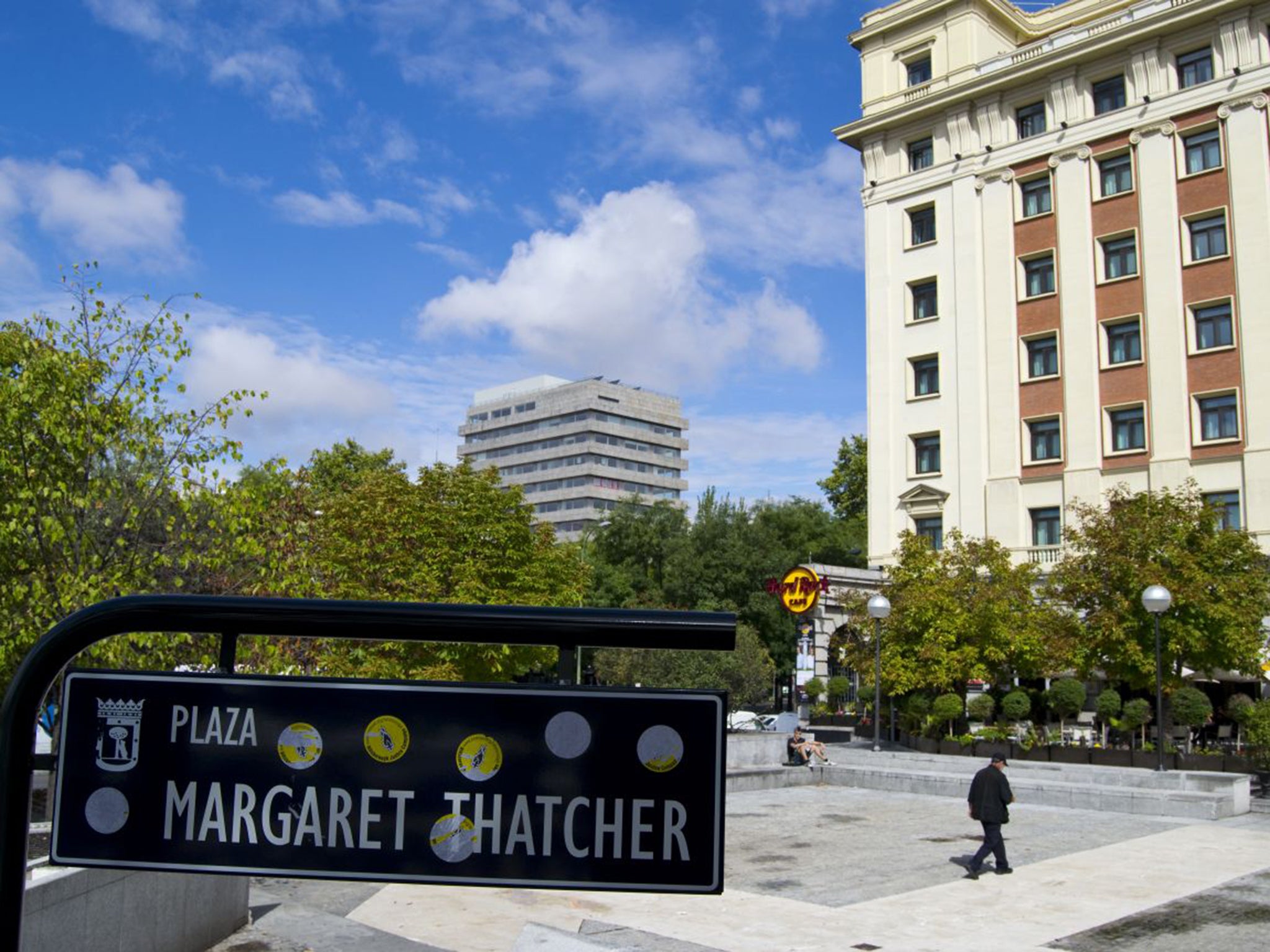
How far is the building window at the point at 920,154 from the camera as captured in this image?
4441 cm

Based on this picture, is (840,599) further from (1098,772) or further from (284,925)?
(284,925)

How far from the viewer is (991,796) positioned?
1505 cm

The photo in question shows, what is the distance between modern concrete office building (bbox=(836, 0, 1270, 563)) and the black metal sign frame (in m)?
36.7

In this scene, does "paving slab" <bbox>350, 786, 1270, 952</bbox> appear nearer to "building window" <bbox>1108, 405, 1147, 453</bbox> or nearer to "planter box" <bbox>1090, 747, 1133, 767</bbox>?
"planter box" <bbox>1090, 747, 1133, 767</bbox>

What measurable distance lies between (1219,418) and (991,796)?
Result: 83.3 feet

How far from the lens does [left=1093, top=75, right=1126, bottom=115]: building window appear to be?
129 ft

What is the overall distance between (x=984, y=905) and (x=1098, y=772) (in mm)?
12775

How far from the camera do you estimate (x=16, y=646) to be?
10008mm

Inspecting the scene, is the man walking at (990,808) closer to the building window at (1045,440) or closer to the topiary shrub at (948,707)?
the topiary shrub at (948,707)

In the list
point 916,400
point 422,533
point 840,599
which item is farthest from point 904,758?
point 916,400

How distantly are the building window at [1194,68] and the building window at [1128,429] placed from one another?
35.4 feet

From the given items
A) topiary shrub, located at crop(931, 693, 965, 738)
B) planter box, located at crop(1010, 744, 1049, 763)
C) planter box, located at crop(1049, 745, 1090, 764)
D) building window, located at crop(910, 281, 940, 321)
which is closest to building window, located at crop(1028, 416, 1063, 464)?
building window, located at crop(910, 281, 940, 321)

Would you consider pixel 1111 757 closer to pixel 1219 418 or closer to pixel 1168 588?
pixel 1168 588

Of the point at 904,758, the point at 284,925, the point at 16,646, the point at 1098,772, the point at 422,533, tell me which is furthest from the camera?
the point at 422,533
